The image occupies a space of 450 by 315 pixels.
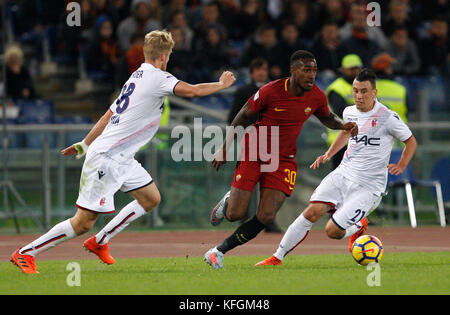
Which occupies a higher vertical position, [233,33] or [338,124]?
[233,33]

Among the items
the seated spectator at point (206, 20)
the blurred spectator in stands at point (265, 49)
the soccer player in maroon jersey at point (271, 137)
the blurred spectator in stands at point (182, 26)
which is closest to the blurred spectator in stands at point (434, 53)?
the blurred spectator in stands at point (265, 49)

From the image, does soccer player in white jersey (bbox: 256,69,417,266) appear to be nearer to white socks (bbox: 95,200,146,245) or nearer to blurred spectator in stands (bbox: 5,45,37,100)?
white socks (bbox: 95,200,146,245)

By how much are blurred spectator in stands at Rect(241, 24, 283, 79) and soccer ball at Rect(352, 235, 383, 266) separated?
7913 millimetres

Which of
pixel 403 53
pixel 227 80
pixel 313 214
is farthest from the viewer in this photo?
pixel 403 53

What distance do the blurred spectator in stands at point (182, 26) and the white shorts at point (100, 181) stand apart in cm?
909

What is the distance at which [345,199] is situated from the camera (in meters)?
10.8

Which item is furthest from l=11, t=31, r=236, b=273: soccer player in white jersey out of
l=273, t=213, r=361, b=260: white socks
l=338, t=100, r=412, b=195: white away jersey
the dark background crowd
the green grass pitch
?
the dark background crowd

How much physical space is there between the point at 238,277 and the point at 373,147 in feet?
8.40

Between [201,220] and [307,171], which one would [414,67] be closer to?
[307,171]

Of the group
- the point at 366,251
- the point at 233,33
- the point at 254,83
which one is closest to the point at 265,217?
the point at 366,251

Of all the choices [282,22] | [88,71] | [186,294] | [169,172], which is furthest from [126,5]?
[186,294]

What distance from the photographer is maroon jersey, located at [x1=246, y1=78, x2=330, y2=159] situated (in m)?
10.5

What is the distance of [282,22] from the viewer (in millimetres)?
20016

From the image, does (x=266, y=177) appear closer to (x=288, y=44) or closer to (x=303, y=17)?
(x=288, y=44)
